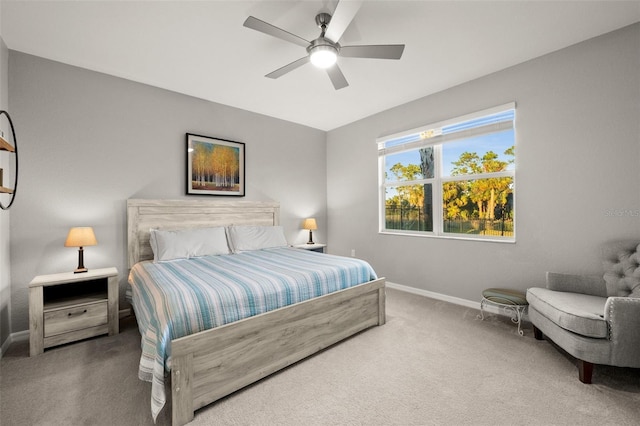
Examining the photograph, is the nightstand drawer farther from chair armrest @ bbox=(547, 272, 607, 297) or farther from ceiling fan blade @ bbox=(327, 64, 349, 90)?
chair armrest @ bbox=(547, 272, 607, 297)

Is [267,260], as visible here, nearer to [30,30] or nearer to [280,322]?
[280,322]

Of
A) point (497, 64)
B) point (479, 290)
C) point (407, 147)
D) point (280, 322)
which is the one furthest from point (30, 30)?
point (479, 290)

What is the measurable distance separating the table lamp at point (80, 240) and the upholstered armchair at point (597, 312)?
13.4 ft

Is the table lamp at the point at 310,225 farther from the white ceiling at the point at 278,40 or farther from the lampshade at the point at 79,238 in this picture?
the lampshade at the point at 79,238

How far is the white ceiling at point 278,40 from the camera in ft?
7.06

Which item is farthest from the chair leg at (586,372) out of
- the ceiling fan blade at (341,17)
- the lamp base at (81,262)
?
the lamp base at (81,262)

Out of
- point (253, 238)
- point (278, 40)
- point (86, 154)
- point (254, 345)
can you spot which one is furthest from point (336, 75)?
point (86, 154)

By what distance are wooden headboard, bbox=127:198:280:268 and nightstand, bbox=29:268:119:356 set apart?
0.52m

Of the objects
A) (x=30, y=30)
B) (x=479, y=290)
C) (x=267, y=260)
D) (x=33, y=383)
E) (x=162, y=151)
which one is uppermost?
(x=30, y=30)

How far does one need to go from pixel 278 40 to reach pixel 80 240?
2.64 meters

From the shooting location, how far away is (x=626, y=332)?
1843mm

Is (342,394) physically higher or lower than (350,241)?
lower

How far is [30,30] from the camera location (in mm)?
2371

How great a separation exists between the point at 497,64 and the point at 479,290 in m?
2.55
